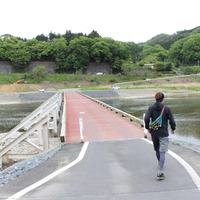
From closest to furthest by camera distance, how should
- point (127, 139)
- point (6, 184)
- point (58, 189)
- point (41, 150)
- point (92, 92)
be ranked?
1. point (58, 189)
2. point (6, 184)
3. point (41, 150)
4. point (127, 139)
5. point (92, 92)

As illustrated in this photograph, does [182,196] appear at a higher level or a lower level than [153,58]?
lower

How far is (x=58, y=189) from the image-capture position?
4898 millimetres

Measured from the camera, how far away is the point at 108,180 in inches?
207

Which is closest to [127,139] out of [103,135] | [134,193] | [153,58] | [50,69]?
[103,135]

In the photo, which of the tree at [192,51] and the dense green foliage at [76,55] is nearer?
the dense green foliage at [76,55]

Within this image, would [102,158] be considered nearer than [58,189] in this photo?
No

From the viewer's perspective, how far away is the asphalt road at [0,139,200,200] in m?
4.52

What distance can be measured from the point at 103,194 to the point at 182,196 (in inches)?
55.4

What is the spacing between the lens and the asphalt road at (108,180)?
452 centimetres

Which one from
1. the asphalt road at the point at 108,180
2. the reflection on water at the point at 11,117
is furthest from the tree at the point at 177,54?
the asphalt road at the point at 108,180

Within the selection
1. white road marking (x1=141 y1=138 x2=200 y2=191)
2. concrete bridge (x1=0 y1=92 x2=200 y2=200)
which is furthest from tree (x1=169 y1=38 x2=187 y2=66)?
white road marking (x1=141 y1=138 x2=200 y2=191)

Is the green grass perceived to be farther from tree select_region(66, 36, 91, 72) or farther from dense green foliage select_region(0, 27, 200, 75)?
tree select_region(66, 36, 91, 72)

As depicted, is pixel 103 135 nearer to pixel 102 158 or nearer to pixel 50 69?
pixel 102 158

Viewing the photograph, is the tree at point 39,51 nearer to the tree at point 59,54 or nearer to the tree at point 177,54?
the tree at point 59,54
